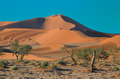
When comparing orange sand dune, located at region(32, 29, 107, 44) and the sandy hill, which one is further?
the sandy hill

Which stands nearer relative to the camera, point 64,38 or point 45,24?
point 64,38

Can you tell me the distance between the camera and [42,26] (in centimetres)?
16112

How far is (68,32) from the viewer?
103 m

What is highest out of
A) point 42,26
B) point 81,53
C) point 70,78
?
point 42,26

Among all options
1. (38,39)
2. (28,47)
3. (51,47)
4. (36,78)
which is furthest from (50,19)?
(36,78)

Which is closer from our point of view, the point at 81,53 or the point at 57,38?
the point at 81,53

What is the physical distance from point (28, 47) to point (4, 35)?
85.3 meters

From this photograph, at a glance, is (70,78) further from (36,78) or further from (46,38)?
(46,38)

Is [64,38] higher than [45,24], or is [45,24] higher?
[45,24]

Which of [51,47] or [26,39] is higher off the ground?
[26,39]

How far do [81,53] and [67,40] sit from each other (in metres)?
71.6

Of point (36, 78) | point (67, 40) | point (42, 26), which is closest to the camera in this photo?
point (36, 78)

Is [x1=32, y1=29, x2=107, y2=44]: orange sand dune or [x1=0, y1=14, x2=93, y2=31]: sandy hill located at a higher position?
[x1=0, y1=14, x2=93, y2=31]: sandy hill

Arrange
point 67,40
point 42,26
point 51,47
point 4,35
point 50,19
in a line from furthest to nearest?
point 50,19
point 42,26
point 4,35
point 67,40
point 51,47
